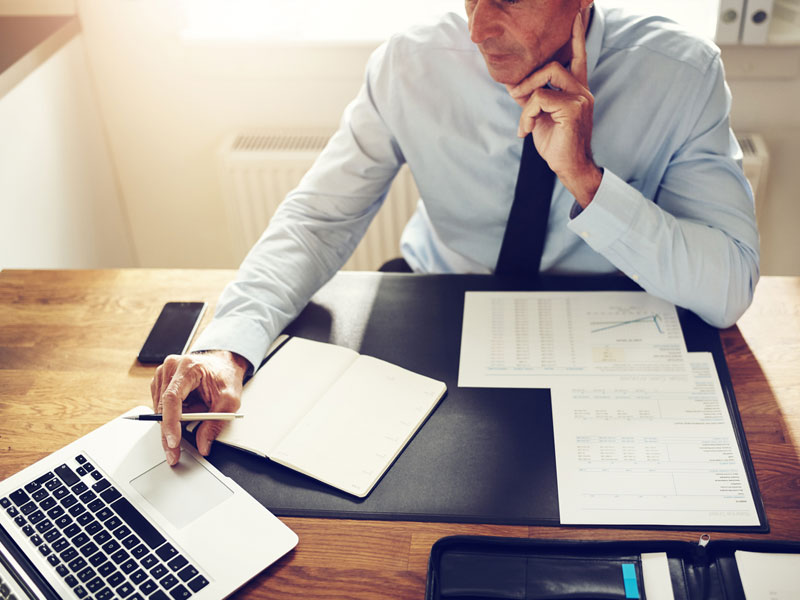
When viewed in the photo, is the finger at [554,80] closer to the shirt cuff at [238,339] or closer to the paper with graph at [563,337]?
the paper with graph at [563,337]

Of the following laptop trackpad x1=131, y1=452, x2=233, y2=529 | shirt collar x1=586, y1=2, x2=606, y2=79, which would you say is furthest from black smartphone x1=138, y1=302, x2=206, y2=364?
shirt collar x1=586, y1=2, x2=606, y2=79

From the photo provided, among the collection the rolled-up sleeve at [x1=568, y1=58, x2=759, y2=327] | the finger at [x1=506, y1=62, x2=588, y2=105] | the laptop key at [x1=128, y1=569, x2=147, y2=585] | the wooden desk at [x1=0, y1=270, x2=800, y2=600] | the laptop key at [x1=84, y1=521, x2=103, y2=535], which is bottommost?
the wooden desk at [x1=0, y1=270, x2=800, y2=600]

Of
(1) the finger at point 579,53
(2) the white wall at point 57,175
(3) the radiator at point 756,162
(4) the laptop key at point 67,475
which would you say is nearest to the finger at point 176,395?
(4) the laptop key at point 67,475

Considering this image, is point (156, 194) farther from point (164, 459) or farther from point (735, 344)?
point (735, 344)

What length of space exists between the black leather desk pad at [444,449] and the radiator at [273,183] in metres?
0.97

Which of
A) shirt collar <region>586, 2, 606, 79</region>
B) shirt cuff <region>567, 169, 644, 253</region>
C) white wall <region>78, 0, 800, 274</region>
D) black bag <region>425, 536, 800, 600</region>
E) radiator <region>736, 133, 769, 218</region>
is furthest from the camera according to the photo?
white wall <region>78, 0, 800, 274</region>

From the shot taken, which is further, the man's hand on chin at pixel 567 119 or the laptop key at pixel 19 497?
the man's hand on chin at pixel 567 119

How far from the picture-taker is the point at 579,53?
117cm

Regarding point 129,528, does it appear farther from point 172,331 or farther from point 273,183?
point 273,183

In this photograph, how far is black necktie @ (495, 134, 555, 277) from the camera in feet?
4.15

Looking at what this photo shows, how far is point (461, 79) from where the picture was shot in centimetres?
132

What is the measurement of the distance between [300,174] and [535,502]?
1.42 meters

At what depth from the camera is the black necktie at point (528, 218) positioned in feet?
4.15

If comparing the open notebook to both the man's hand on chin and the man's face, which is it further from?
the man's face
